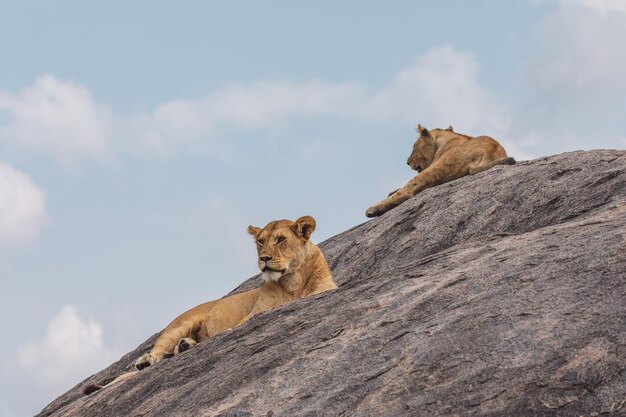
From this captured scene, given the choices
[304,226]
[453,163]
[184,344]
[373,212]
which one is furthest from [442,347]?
[453,163]

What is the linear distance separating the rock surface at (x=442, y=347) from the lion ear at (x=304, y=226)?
7.68 ft

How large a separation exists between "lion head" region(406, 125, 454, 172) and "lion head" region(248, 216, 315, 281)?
33.0 feet

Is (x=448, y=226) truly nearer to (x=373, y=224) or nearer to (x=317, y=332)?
(x=373, y=224)

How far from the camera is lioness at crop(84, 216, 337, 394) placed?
42.8ft

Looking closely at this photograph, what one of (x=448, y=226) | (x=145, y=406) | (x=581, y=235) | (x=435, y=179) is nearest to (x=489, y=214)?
(x=448, y=226)

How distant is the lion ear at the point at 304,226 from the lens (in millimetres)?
13289

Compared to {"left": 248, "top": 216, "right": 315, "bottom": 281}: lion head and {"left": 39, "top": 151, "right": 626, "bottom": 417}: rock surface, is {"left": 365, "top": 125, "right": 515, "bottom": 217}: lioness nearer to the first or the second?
{"left": 248, "top": 216, "right": 315, "bottom": 281}: lion head

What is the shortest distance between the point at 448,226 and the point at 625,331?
8101mm

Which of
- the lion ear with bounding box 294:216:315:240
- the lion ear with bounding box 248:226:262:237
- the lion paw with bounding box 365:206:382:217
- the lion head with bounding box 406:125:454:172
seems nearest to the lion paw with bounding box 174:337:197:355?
the lion ear with bounding box 248:226:262:237

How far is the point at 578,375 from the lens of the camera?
7.62m

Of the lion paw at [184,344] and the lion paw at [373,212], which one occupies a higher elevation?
the lion paw at [373,212]

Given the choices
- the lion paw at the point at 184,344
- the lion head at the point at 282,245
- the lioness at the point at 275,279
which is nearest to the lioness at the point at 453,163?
the lioness at the point at 275,279

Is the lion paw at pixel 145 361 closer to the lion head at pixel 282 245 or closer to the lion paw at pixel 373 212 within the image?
the lion head at pixel 282 245

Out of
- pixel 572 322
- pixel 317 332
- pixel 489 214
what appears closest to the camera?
pixel 572 322
